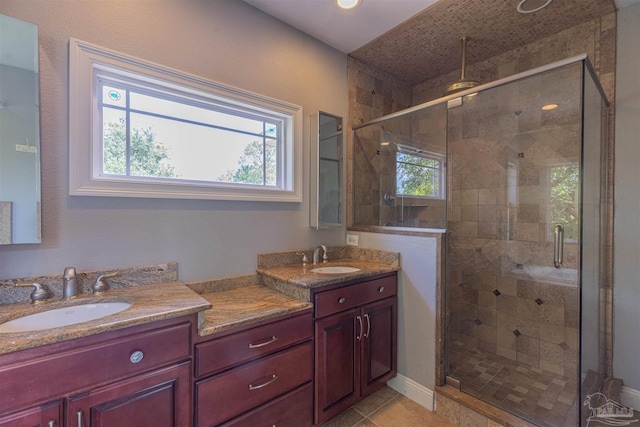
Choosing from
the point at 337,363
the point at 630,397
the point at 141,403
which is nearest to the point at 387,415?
the point at 337,363

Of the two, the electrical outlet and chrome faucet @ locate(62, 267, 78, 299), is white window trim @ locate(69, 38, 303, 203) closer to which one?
the electrical outlet

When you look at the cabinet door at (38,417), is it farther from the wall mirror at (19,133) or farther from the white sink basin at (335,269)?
the white sink basin at (335,269)

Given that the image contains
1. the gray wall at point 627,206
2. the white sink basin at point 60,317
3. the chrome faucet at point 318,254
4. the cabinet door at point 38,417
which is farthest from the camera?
the chrome faucet at point 318,254

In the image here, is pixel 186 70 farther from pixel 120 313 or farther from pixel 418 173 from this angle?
pixel 418 173

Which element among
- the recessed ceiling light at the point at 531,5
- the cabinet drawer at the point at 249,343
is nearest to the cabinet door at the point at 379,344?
the cabinet drawer at the point at 249,343

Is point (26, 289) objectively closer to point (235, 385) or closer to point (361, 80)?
point (235, 385)

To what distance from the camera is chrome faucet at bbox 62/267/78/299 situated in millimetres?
1303

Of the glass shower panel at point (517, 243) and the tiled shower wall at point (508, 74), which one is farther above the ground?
the tiled shower wall at point (508, 74)

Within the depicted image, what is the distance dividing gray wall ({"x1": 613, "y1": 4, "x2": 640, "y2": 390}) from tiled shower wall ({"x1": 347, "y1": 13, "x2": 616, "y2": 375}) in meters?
0.04

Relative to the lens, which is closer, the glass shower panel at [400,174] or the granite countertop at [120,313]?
the granite countertop at [120,313]

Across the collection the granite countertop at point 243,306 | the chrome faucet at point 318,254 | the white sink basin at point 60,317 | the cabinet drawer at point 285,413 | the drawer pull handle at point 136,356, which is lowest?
the cabinet drawer at point 285,413

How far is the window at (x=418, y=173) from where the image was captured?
8.77 ft

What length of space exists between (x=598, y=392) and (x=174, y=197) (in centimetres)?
296

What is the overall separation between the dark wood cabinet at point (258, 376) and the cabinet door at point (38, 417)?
0.44 metres
